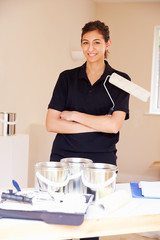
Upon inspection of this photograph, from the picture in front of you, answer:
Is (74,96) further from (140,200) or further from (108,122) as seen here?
(140,200)

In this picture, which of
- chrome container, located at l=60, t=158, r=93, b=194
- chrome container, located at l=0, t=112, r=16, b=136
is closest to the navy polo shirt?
chrome container, located at l=60, t=158, r=93, b=194

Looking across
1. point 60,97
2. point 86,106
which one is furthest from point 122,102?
point 60,97

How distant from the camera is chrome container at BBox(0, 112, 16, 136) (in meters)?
2.74

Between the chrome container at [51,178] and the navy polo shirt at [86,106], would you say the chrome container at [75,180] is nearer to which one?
the chrome container at [51,178]

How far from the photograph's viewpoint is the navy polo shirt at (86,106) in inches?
73.9

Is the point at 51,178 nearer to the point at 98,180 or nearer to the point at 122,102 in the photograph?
the point at 98,180

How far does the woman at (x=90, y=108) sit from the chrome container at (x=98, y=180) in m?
0.64

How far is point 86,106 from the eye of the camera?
1.98 meters

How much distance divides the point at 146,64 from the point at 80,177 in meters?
3.89

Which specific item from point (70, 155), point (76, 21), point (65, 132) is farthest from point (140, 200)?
point (76, 21)

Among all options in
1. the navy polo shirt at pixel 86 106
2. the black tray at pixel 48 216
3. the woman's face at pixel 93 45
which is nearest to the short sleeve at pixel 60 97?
the navy polo shirt at pixel 86 106

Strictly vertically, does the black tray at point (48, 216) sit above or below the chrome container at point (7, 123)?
below

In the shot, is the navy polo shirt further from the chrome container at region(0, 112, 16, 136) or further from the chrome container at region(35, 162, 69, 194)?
the chrome container at region(0, 112, 16, 136)

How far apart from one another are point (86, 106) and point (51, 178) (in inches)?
33.6
